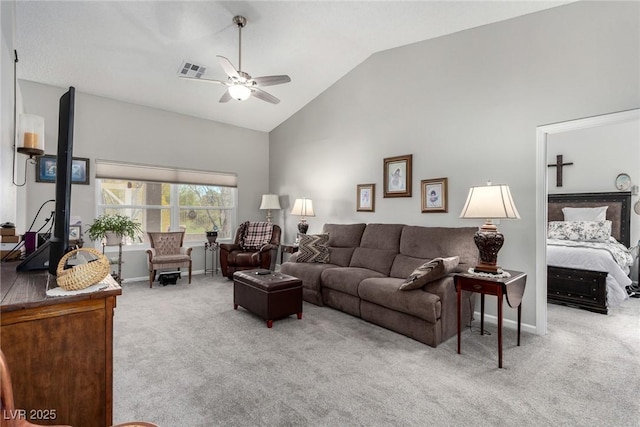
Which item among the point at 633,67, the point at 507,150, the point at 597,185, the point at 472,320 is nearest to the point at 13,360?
the point at 472,320

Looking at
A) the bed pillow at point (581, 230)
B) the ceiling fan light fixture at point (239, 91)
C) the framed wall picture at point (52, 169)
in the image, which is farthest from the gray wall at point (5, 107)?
the bed pillow at point (581, 230)

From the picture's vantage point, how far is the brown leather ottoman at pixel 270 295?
3180 mm

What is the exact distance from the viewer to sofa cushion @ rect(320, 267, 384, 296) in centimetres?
346

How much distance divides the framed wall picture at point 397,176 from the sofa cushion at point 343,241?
668 mm

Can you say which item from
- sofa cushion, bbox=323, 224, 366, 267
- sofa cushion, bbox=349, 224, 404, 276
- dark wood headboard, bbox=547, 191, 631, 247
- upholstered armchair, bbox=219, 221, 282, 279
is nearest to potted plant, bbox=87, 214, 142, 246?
upholstered armchair, bbox=219, 221, 282, 279

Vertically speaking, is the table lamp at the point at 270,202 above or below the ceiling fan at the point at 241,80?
below

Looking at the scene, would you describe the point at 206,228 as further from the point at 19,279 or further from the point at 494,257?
the point at 494,257

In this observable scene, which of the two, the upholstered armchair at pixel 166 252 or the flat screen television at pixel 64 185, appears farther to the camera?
the upholstered armchair at pixel 166 252

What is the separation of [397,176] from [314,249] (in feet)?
5.11

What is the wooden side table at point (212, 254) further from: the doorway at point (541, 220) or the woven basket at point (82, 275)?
the doorway at point (541, 220)

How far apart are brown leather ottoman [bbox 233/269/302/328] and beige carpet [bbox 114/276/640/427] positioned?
135 mm

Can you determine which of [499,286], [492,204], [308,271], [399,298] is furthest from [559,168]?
[308,271]

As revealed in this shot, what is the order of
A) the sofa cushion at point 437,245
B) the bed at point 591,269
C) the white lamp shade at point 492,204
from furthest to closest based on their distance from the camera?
the bed at point 591,269 → the sofa cushion at point 437,245 → the white lamp shade at point 492,204

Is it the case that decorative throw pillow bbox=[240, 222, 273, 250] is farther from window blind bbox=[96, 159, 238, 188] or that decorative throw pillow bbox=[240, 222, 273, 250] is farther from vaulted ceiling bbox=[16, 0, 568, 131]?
vaulted ceiling bbox=[16, 0, 568, 131]
